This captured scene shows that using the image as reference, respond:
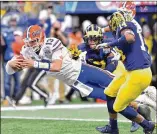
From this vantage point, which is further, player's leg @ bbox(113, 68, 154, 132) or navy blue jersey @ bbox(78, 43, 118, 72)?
navy blue jersey @ bbox(78, 43, 118, 72)

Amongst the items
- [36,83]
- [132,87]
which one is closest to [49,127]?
[132,87]

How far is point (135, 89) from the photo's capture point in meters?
7.98

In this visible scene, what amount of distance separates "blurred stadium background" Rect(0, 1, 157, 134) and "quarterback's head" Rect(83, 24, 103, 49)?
46.7 inches

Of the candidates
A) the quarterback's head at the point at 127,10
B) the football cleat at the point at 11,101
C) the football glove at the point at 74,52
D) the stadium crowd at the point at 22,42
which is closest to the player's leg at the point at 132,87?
the quarterback's head at the point at 127,10

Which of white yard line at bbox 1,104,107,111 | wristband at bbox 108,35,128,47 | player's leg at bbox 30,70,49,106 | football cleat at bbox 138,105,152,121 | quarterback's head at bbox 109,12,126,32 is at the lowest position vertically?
white yard line at bbox 1,104,107,111

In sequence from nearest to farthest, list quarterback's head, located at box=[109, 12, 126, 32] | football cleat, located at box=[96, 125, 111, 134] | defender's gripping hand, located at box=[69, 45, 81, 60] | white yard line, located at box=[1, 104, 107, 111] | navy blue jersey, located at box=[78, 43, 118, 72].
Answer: quarterback's head, located at box=[109, 12, 126, 32], football cleat, located at box=[96, 125, 111, 134], defender's gripping hand, located at box=[69, 45, 81, 60], navy blue jersey, located at box=[78, 43, 118, 72], white yard line, located at box=[1, 104, 107, 111]

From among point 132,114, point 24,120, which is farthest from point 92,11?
point 132,114

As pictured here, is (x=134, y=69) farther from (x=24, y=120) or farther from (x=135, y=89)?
(x=24, y=120)

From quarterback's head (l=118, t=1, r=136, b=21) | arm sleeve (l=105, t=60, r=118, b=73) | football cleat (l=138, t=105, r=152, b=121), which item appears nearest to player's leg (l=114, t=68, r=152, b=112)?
quarterback's head (l=118, t=1, r=136, b=21)

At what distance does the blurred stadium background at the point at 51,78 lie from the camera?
1090 cm

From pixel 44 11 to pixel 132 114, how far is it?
7.64 meters

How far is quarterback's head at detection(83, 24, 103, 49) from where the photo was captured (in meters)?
9.69

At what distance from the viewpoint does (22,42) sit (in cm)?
1371

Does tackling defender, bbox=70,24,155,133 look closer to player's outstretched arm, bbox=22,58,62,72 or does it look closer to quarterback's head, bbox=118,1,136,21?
quarterback's head, bbox=118,1,136,21
